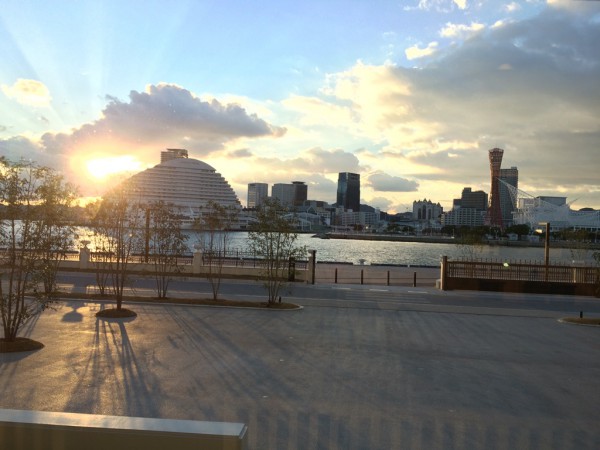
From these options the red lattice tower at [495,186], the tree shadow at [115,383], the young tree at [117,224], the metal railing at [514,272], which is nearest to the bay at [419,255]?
the metal railing at [514,272]

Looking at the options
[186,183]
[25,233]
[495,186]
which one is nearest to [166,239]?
[25,233]

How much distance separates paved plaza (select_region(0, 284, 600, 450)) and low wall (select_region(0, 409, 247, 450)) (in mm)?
1861

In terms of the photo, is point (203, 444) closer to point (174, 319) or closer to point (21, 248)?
point (21, 248)

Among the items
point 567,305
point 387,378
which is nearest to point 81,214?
point 387,378

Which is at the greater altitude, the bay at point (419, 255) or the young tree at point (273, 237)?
the young tree at point (273, 237)

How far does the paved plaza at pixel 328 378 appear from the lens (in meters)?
5.80

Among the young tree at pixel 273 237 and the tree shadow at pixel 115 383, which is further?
the young tree at pixel 273 237

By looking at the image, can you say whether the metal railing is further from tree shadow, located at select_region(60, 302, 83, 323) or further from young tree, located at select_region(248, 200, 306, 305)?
tree shadow, located at select_region(60, 302, 83, 323)

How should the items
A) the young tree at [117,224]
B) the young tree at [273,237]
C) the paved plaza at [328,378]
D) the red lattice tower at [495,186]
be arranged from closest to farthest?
the paved plaza at [328,378] < the young tree at [117,224] < the young tree at [273,237] < the red lattice tower at [495,186]

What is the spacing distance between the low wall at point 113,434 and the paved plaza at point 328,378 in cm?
186

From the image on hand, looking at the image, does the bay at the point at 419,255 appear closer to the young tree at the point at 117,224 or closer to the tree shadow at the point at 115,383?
the young tree at the point at 117,224

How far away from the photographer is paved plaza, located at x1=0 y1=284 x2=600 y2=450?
5.80 m

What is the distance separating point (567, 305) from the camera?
18.3 metres

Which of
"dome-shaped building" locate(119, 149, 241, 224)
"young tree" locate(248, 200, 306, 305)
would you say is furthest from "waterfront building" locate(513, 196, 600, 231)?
"young tree" locate(248, 200, 306, 305)
